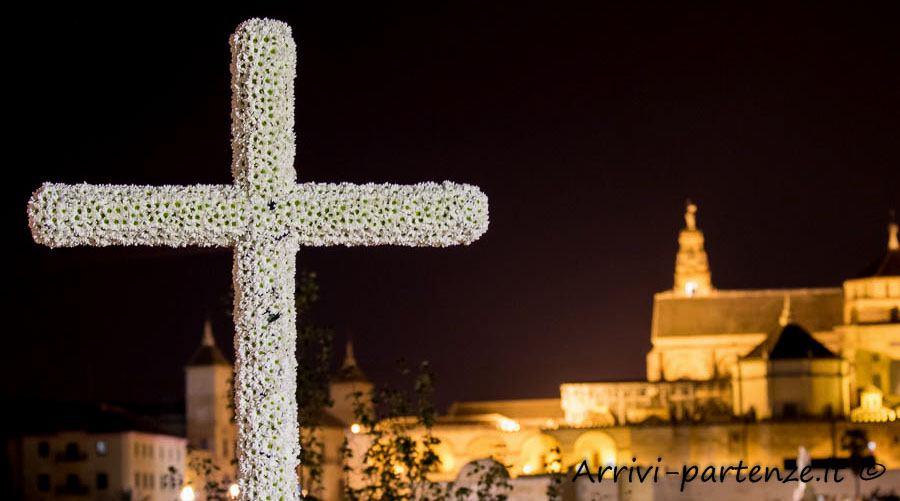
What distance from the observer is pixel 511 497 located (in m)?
37.1

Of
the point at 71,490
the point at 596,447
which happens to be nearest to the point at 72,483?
the point at 71,490

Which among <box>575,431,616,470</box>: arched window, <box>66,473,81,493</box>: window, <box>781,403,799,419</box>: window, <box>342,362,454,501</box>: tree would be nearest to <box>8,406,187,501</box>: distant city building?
<box>66,473,81,493</box>: window

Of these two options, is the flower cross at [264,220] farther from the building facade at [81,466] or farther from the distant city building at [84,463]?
the building facade at [81,466]

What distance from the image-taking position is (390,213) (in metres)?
5.36

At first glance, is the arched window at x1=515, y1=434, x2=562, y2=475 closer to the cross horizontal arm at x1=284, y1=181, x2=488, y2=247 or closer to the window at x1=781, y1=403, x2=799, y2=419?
the window at x1=781, y1=403, x2=799, y2=419

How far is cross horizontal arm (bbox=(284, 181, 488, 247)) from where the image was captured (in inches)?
211

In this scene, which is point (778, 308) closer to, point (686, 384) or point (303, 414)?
point (686, 384)

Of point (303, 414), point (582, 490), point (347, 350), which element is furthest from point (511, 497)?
point (347, 350)

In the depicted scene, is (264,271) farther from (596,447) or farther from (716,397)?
(716,397)

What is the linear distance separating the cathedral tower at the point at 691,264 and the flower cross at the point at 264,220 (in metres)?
79.7

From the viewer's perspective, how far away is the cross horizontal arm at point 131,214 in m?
5.26

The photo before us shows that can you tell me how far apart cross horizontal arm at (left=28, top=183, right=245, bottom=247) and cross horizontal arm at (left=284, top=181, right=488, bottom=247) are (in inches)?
8.7

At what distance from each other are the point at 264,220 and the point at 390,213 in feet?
1.34

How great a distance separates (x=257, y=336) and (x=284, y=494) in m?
0.50
